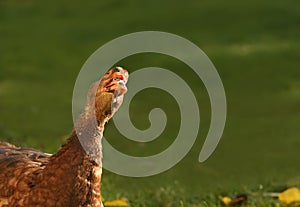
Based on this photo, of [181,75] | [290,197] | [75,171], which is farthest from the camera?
[181,75]

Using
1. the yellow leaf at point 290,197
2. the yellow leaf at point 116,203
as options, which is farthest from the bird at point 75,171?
the yellow leaf at point 290,197

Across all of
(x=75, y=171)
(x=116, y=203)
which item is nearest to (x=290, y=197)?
(x=116, y=203)

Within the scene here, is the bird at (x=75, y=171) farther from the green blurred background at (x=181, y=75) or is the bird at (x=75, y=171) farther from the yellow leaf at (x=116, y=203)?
the green blurred background at (x=181, y=75)

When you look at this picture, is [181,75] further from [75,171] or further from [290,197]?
[75,171]

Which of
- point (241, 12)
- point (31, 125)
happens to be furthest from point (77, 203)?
point (241, 12)

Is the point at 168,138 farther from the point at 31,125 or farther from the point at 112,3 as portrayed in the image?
the point at 112,3

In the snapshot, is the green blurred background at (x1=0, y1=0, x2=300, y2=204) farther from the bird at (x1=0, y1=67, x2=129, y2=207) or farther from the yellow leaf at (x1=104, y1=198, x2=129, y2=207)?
the bird at (x1=0, y1=67, x2=129, y2=207)

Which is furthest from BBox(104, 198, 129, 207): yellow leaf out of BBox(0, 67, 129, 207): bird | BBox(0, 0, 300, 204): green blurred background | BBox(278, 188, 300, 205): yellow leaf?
BBox(0, 67, 129, 207): bird
